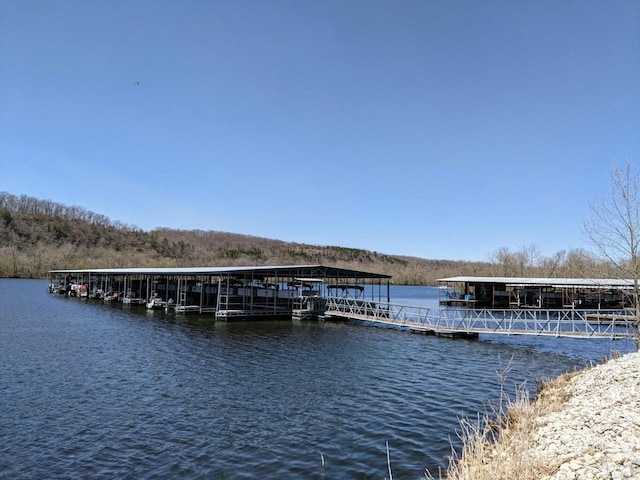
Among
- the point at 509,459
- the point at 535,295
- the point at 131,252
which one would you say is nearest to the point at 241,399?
the point at 509,459

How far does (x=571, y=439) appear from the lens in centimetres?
832

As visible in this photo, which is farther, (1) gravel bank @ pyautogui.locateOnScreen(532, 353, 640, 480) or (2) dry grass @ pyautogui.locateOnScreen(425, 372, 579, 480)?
(1) gravel bank @ pyautogui.locateOnScreen(532, 353, 640, 480)

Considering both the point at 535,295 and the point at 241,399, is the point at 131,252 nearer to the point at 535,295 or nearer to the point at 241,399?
the point at 535,295

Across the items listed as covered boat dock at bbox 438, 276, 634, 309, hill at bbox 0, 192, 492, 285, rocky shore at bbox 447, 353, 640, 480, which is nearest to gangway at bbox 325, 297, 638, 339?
covered boat dock at bbox 438, 276, 634, 309

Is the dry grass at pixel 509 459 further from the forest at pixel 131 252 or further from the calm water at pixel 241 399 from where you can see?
the forest at pixel 131 252

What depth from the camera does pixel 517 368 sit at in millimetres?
19828

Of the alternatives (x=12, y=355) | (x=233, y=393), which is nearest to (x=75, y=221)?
(x=12, y=355)

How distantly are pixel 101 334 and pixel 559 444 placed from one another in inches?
1036

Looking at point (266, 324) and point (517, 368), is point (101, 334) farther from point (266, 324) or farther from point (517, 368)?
point (517, 368)

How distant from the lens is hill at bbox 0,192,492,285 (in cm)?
10881

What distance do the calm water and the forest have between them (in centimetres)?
5997

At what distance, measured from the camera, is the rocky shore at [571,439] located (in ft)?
21.2

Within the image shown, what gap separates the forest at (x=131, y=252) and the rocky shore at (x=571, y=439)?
2576 inches

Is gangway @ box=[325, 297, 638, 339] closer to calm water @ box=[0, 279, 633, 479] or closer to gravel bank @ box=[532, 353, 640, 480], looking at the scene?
calm water @ box=[0, 279, 633, 479]
